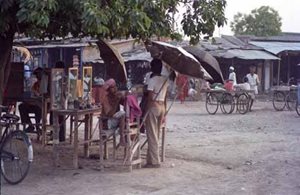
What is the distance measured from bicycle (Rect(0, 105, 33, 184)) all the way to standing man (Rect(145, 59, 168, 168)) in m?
2.28

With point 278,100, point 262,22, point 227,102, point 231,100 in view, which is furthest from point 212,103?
point 262,22

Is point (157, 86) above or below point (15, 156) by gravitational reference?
above

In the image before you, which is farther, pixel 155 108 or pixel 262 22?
pixel 262 22

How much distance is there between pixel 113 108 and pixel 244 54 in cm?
2367

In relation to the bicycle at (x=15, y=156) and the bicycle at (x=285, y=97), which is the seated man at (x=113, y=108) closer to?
the bicycle at (x=15, y=156)

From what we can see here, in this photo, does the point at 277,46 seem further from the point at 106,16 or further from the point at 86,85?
the point at 106,16

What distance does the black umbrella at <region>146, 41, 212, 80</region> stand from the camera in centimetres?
874

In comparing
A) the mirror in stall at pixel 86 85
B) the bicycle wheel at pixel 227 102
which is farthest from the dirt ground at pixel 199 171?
the bicycle wheel at pixel 227 102

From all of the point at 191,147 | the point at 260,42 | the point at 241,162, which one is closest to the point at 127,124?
the point at 241,162

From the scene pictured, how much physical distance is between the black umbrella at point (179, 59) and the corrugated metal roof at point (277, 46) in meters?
24.5

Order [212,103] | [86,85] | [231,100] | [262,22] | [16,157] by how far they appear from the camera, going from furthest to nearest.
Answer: [262,22] → [212,103] → [231,100] → [86,85] → [16,157]

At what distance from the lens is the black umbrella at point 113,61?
37.2 feet

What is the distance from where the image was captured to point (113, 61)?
1154 cm

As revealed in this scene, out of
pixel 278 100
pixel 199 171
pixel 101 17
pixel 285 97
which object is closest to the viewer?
pixel 101 17
